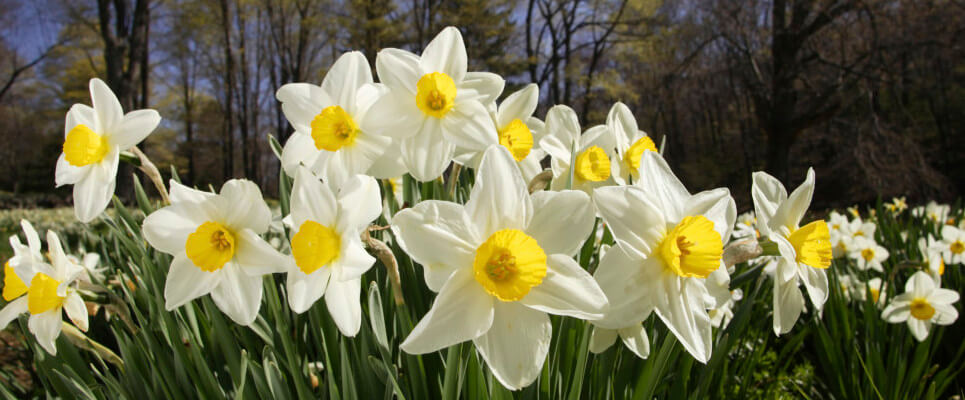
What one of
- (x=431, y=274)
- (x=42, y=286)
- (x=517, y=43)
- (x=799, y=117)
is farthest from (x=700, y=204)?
(x=517, y=43)

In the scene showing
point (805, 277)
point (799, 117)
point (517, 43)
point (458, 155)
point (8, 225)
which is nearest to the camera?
point (805, 277)

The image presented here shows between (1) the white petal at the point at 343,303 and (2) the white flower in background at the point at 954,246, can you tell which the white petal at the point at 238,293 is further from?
(2) the white flower in background at the point at 954,246

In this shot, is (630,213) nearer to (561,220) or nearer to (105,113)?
(561,220)

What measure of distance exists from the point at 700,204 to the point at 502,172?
11.6 inches

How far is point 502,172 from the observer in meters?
0.62

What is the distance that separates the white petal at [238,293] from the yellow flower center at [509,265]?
355mm

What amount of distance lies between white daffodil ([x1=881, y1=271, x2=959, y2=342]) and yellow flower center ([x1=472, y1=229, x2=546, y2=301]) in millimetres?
1952

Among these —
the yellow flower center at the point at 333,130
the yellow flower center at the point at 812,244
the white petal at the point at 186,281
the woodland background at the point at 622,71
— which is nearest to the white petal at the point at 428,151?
the yellow flower center at the point at 333,130

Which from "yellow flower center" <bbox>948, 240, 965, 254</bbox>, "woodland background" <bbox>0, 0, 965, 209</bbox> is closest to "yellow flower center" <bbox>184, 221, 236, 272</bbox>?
"yellow flower center" <bbox>948, 240, 965, 254</bbox>

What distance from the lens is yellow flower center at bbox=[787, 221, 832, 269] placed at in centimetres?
77

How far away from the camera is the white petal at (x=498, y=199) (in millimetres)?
606

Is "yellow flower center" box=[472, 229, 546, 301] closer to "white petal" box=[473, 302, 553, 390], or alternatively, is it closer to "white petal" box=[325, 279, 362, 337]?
"white petal" box=[473, 302, 553, 390]

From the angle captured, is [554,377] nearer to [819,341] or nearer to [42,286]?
[42,286]

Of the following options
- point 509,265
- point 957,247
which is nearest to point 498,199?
point 509,265
